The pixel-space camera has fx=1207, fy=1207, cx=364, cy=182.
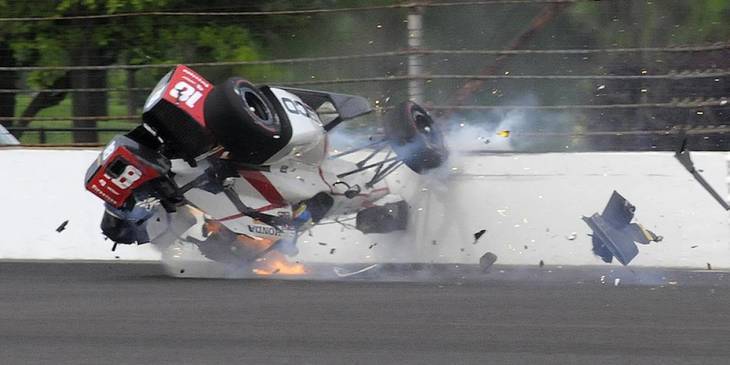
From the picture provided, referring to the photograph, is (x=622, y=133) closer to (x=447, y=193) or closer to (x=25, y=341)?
(x=447, y=193)

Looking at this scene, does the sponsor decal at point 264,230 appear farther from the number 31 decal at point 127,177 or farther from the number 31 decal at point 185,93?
the number 31 decal at point 185,93

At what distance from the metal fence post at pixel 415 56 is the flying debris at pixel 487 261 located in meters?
1.51

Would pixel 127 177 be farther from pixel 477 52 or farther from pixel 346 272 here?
pixel 477 52

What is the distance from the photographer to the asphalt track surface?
17.1ft

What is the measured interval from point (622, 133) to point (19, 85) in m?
4.80

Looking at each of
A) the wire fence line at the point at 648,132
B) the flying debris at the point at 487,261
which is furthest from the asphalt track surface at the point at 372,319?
the wire fence line at the point at 648,132

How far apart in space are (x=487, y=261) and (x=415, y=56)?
183 cm

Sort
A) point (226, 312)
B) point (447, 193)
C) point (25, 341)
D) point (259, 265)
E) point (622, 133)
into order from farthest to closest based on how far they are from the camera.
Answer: point (622, 133) < point (447, 193) < point (259, 265) < point (226, 312) < point (25, 341)

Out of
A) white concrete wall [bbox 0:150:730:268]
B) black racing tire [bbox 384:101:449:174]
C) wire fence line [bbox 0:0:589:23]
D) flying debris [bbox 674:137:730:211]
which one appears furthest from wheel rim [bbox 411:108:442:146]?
flying debris [bbox 674:137:730:211]

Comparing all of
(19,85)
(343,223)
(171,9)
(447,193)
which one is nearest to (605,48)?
(447,193)

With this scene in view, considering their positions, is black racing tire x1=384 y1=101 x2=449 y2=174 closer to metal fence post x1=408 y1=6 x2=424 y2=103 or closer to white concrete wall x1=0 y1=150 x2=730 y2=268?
white concrete wall x1=0 y1=150 x2=730 y2=268

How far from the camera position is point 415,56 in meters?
8.97

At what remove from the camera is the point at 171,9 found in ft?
35.0

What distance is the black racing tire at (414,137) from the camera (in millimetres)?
7797
